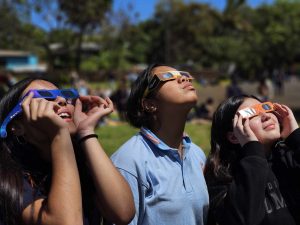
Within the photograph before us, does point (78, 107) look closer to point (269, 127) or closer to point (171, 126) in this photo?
point (171, 126)

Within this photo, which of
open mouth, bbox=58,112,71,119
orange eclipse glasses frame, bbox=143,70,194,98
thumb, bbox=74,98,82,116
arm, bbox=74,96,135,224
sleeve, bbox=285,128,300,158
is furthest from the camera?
orange eclipse glasses frame, bbox=143,70,194,98

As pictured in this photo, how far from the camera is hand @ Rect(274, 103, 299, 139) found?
2.68 metres

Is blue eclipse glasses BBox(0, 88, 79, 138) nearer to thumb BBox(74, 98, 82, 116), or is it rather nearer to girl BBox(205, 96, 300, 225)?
thumb BBox(74, 98, 82, 116)

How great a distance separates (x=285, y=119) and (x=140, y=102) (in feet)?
3.00

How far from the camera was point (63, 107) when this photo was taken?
7.13 feet

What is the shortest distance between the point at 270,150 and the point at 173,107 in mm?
655

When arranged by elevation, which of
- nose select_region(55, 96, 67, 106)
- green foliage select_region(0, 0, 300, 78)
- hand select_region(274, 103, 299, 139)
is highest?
nose select_region(55, 96, 67, 106)

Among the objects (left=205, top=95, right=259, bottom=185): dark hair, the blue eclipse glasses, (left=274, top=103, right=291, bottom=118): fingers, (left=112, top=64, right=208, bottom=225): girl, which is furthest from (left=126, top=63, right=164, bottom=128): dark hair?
(left=274, top=103, right=291, bottom=118): fingers

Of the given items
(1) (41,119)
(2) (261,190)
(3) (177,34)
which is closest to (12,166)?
(1) (41,119)

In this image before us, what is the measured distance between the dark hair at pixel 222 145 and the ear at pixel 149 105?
40 cm

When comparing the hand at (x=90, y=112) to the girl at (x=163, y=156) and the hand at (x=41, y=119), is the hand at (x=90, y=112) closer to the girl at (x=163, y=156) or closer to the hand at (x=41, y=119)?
the hand at (x=41, y=119)

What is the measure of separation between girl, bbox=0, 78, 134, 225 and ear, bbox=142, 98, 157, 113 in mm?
466

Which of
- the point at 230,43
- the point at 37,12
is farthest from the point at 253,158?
the point at 230,43

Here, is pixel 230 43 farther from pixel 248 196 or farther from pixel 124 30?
pixel 248 196
